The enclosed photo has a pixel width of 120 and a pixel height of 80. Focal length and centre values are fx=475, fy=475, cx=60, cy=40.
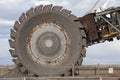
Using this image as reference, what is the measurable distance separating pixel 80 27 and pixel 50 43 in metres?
1.84

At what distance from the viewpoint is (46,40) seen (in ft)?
84.5

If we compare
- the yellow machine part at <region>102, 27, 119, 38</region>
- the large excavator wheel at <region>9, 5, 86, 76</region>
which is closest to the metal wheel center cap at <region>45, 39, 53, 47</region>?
the large excavator wheel at <region>9, 5, 86, 76</region>

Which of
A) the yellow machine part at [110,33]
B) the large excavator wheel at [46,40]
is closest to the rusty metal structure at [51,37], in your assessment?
the large excavator wheel at [46,40]

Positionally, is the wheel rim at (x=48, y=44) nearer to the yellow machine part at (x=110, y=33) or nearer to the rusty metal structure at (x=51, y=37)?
the rusty metal structure at (x=51, y=37)

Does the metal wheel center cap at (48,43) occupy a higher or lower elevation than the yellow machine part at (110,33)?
lower

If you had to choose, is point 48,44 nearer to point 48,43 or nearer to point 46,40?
point 48,43

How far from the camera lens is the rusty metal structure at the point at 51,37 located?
A: 25.7 metres

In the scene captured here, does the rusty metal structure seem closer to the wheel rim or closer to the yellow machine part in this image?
the wheel rim

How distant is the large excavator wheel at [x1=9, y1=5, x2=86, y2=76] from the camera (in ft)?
84.4

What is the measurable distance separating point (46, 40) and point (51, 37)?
1.11ft

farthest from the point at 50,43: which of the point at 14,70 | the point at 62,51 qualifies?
the point at 14,70

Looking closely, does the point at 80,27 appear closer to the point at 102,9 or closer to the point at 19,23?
the point at 102,9

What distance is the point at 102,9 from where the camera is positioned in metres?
26.2

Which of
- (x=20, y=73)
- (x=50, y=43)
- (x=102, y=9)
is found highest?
(x=102, y=9)
